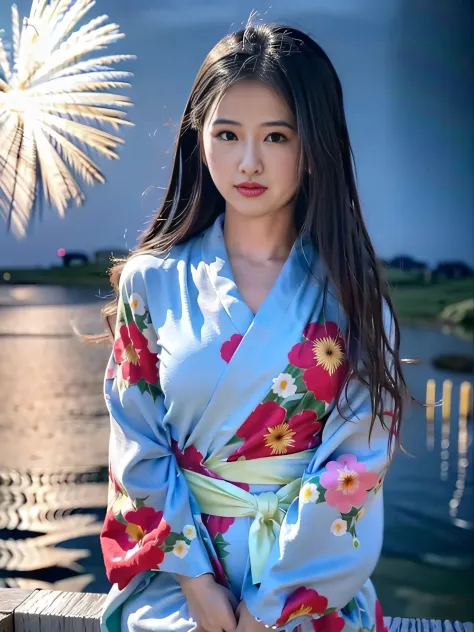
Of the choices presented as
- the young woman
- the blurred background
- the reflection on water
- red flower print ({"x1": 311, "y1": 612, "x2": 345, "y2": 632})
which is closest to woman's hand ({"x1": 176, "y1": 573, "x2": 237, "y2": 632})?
the young woman

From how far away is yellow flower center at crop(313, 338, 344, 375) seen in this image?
3.74 ft

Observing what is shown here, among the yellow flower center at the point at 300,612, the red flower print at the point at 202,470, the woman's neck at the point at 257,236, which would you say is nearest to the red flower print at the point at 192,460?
the red flower print at the point at 202,470

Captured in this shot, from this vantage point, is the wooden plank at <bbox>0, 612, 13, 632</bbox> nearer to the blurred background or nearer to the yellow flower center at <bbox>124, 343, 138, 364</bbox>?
the yellow flower center at <bbox>124, 343, 138, 364</bbox>

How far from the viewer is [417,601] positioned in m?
2.89

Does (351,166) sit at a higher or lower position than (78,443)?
higher

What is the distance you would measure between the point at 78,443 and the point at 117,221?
81 cm

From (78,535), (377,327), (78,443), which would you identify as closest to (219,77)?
(377,327)

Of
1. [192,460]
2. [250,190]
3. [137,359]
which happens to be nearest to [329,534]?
[192,460]

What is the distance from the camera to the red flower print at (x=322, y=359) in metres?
1.13

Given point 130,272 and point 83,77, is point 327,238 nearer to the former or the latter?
point 130,272

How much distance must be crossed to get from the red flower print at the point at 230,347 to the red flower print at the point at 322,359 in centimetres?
8

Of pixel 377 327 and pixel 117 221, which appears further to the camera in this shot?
pixel 117 221

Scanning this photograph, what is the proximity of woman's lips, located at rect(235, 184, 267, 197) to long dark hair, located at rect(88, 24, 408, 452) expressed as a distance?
2.7 inches

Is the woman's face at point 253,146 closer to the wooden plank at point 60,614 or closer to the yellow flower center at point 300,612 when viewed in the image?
the yellow flower center at point 300,612
